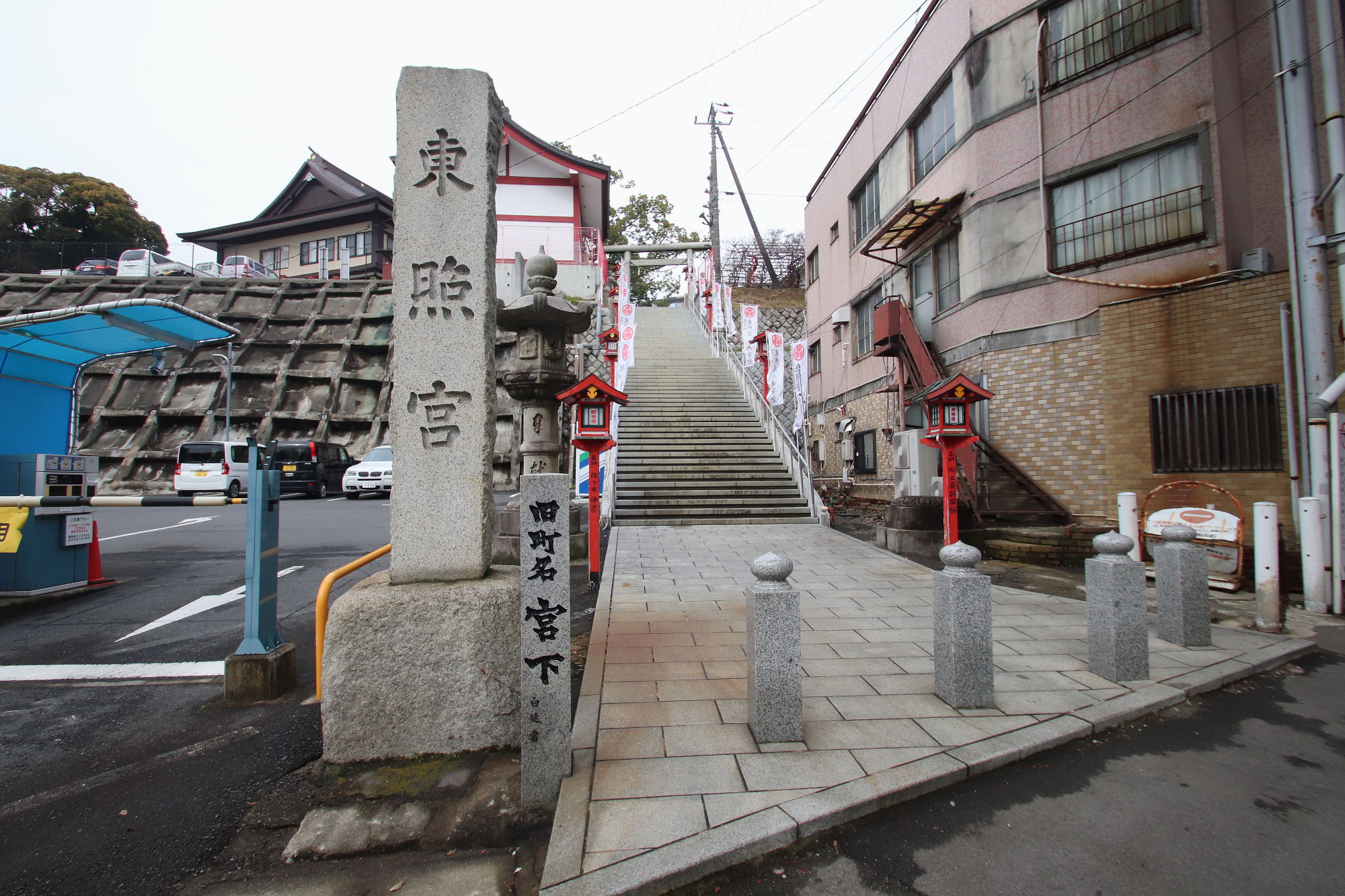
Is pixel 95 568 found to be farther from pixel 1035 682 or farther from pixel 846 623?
pixel 1035 682

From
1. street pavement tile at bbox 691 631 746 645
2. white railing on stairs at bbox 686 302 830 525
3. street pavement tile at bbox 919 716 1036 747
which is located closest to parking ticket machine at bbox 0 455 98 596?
street pavement tile at bbox 691 631 746 645

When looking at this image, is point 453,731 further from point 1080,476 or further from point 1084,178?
point 1084,178

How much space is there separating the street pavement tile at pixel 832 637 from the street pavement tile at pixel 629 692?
1538 mm

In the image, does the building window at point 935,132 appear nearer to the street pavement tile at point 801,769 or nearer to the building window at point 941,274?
the building window at point 941,274

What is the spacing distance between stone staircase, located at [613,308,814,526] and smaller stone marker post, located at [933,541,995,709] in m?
8.31

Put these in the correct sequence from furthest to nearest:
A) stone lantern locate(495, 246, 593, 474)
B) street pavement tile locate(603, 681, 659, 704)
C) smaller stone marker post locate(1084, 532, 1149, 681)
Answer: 1. stone lantern locate(495, 246, 593, 474)
2. smaller stone marker post locate(1084, 532, 1149, 681)
3. street pavement tile locate(603, 681, 659, 704)

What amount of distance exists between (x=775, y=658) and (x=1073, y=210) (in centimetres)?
991

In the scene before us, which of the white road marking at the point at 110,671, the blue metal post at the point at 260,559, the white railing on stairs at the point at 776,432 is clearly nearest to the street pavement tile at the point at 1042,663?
the blue metal post at the point at 260,559

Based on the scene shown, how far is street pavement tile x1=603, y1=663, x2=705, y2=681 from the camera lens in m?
4.39

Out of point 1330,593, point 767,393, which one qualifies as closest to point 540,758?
point 1330,593

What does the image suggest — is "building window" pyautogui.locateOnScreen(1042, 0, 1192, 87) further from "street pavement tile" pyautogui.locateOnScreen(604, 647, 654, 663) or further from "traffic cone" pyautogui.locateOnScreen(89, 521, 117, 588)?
"traffic cone" pyautogui.locateOnScreen(89, 521, 117, 588)

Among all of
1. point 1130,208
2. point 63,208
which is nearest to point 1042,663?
point 1130,208

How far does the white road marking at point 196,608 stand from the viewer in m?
5.95

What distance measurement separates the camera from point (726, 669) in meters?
4.52
